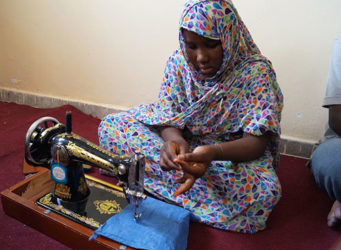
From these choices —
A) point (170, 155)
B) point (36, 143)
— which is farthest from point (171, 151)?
point (36, 143)

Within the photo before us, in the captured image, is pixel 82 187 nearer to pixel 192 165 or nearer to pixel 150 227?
pixel 150 227

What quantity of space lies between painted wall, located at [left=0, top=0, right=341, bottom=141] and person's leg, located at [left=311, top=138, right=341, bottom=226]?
25.0 inches

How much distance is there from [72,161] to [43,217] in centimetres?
24

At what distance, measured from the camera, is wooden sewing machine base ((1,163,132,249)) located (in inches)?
42.2

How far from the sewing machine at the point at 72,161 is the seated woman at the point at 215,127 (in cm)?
17

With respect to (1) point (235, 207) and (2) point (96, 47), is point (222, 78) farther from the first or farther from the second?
(2) point (96, 47)

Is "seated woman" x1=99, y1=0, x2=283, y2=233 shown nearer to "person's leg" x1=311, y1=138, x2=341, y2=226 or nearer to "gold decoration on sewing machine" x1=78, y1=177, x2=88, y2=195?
"person's leg" x1=311, y1=138, x2=341, y2=226

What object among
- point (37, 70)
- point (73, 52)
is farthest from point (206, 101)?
point (37, 70)

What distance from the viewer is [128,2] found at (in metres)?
2.33

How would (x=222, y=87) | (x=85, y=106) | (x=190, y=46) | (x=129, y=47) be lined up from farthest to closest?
(x=85, y=106), (x=129, y=47), (x=222, y=87), (x=190, y=46)

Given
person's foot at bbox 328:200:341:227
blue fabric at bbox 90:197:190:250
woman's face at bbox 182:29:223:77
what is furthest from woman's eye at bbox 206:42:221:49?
person's foot at bbox 328:200:341:227

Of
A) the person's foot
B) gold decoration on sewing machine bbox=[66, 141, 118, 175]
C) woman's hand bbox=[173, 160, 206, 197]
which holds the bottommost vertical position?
the person's foot

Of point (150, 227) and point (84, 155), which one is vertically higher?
point (84, 155)

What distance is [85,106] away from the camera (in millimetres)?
2781
